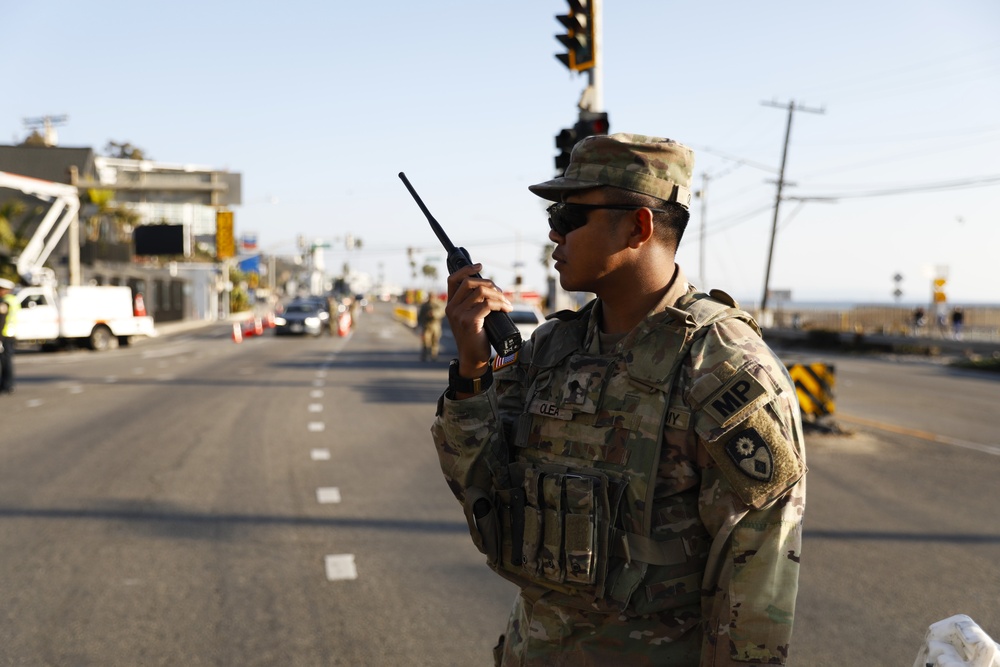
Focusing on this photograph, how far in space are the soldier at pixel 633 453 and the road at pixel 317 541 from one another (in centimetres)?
249

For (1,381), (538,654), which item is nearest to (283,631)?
(538,654)

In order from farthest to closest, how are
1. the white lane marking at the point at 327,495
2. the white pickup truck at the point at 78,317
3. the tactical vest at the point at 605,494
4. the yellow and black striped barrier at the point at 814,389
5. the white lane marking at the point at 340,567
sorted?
1. the white pickup truck at the point at 78,317
2. the yellow and black striped barrier at the point at 814,389
3. the white lane marking at the point at 327,495
4. the white lane marking at the point at 340,567
5. the tactical vest at the point at 605,494

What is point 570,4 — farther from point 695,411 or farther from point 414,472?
point 695,411

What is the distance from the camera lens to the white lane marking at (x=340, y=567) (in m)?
5.80

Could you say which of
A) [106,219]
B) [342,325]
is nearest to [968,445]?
[106,219]

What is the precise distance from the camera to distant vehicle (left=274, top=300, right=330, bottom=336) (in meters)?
38.6

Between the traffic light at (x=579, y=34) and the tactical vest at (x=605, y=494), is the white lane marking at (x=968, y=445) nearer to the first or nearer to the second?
the traffic light at (x=579, y=34)

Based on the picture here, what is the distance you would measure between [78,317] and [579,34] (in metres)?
21.8

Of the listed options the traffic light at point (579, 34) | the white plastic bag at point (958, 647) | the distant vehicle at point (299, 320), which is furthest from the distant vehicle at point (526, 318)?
the white plastic bag at point (958, 647)

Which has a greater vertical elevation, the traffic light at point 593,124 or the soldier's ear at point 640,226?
the traffic light at point 593,124

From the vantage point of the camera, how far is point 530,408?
2387 mm

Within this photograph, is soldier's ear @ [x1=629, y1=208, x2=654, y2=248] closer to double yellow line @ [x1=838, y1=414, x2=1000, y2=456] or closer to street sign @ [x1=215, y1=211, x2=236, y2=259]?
double yellow line @ [x1=838, y1=414, x2=1000, y2=456]

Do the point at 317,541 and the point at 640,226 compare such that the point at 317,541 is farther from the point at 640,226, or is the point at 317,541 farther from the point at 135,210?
the point at 135,210

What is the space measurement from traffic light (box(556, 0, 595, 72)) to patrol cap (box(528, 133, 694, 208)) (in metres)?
8.91
